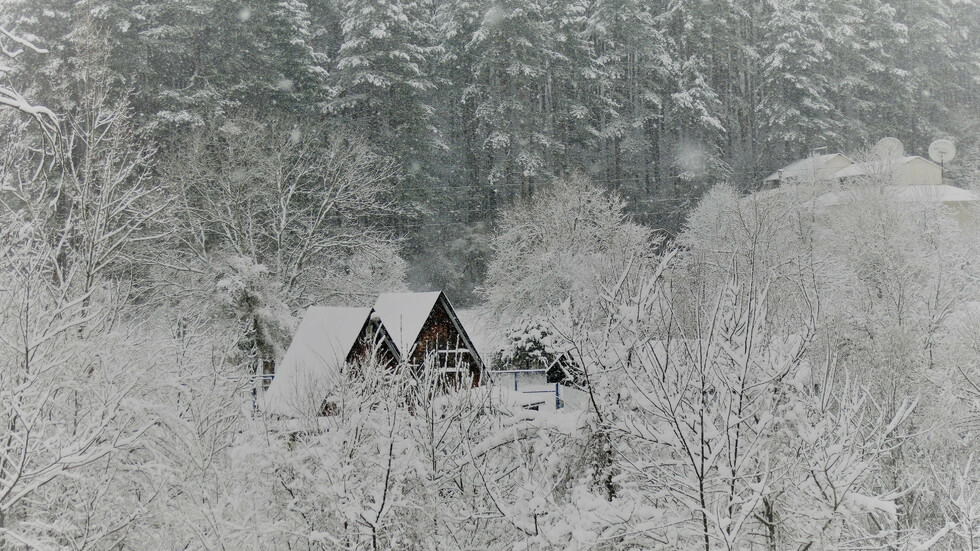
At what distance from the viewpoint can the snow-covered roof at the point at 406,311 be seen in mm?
17811

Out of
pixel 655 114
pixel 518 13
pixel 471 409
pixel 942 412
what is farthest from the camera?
pixel 655 114

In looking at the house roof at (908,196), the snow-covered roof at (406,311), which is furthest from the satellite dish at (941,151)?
the snow-covered roof at (406,311)

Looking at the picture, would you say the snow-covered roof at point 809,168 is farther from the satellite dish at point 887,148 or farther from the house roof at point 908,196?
the house roof at point 908,196

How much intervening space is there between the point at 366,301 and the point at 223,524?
16.8 meters

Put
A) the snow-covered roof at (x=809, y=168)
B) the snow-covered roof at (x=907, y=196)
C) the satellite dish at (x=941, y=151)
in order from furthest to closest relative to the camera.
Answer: the satellite dish at (x=941, y=151)
the snow-covered roof at (x=809, y=168)
the snow-covered roof at (x=907, y=196)

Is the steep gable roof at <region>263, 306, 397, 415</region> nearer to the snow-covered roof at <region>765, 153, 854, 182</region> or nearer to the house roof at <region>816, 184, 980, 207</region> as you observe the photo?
the house roof at <region>816, 184, 980, 207</region>

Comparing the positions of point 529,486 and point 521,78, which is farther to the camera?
point 521,78

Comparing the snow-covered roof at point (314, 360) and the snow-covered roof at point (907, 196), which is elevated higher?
the snow-covered roof at point (907, 196)

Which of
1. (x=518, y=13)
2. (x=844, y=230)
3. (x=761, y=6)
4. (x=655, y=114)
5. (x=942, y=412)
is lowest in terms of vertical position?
(x=942, y=412)

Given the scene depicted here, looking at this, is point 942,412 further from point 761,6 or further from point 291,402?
point 761,6

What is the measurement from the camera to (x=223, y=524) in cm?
822

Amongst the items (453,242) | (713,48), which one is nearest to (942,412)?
(453,242)

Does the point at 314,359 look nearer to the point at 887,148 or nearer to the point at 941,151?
the point at 887,148

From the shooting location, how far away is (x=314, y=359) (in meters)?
14.6
